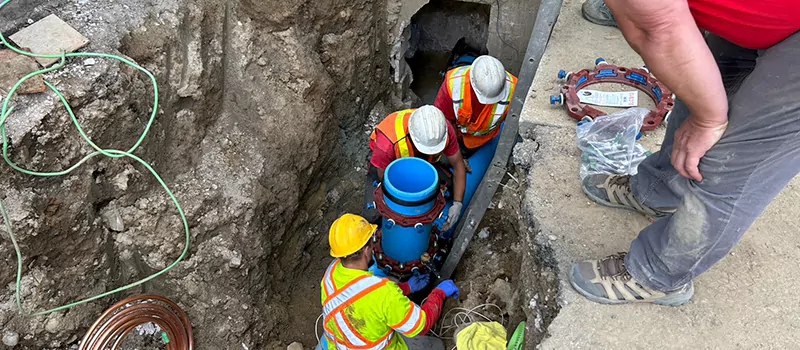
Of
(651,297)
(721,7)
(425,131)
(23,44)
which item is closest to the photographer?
(721,7)

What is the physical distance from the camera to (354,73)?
15.0 ft

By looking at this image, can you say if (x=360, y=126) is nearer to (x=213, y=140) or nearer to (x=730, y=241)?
(x=213, y=140)

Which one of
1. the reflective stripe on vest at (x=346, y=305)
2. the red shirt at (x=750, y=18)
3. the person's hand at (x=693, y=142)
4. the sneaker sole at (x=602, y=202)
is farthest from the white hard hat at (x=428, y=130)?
the red shirt at (x=750, y=18)

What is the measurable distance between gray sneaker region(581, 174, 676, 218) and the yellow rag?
0.89 metres

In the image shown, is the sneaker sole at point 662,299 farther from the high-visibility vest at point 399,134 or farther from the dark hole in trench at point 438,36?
the dark hole in trench at point 438,36

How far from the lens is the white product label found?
3193 mm

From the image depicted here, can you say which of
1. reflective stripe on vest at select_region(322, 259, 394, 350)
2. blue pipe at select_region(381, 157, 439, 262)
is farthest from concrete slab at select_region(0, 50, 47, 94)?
blue pipe at select_region(381, 157, 439, 262)

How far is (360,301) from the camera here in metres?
2.94

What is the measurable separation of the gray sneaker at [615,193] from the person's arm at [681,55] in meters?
0.84

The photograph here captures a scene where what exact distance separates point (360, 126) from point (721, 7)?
3.71m

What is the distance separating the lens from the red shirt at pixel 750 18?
1413mm

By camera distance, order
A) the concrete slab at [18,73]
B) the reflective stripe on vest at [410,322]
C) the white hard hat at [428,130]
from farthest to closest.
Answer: the white hard hat at [428,130] < the reflective stripe on vest at [410,322] < the concrete slab at [18,73]

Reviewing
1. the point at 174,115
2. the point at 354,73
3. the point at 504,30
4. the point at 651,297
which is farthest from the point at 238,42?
the point at 651,297

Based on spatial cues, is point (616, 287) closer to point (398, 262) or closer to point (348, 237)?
point (348, 237)
